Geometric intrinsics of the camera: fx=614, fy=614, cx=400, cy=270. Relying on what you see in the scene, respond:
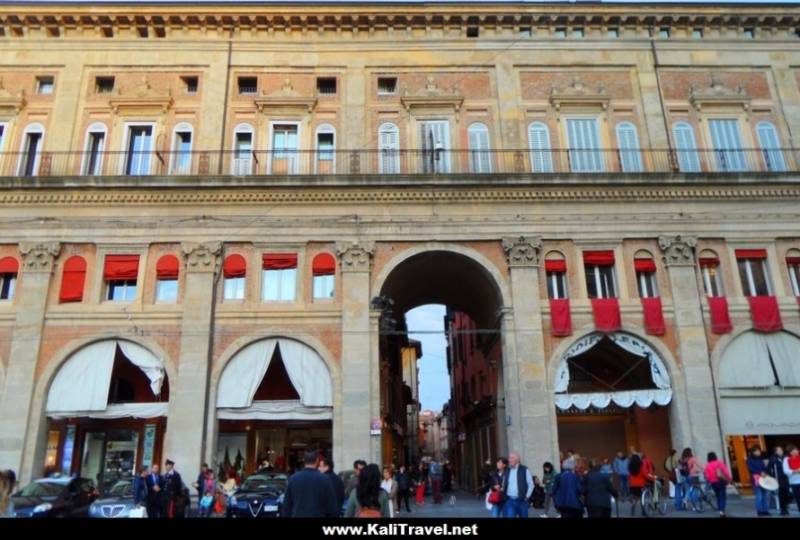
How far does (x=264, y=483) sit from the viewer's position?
1712cm

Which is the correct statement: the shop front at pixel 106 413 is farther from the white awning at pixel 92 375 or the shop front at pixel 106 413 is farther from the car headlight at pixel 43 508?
the car headlight at pixel 43 508

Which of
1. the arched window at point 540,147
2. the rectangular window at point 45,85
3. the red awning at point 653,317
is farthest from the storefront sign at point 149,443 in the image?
the red awning at point 653,317

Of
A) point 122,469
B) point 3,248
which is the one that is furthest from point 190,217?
point 122,469

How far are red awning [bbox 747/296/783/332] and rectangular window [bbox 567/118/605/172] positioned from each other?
772 cm

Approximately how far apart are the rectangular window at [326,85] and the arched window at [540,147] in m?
8.69

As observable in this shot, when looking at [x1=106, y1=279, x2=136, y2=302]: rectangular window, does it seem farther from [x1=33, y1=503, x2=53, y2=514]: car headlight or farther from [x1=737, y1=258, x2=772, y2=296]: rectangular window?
[x1=737, y1=258, x2=772, y2=296]: rectangular window

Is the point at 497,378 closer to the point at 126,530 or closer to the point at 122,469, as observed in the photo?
the point at 122,469

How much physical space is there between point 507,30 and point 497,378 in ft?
50.7

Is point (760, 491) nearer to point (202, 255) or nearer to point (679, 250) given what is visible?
point (679, 250)

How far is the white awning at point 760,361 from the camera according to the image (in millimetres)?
22391

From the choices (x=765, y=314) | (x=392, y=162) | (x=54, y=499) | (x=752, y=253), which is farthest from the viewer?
(x=392, y=162)

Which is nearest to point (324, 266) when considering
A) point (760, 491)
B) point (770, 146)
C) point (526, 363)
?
point (526, 363)

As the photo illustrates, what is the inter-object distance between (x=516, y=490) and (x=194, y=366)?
47.4 feet

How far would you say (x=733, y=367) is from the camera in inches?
890
